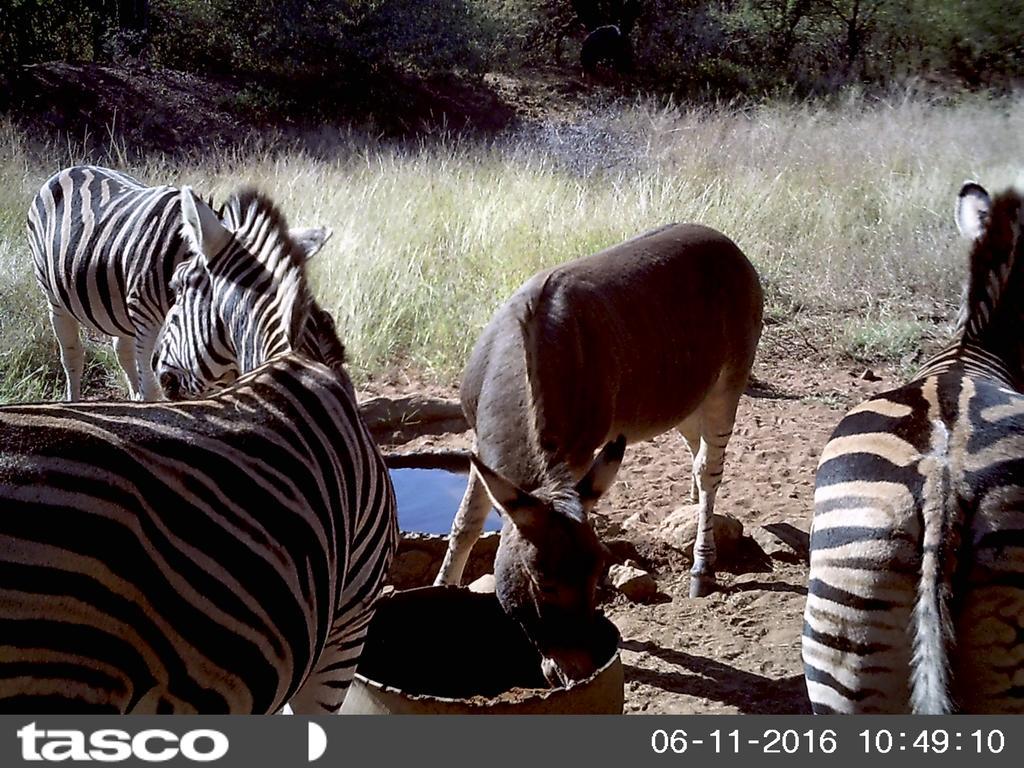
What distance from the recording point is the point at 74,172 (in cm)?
579

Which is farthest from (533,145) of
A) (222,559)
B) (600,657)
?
(222,559)

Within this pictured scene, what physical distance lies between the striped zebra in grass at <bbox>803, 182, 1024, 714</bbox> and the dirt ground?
1.35m

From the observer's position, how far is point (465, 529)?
3656mm

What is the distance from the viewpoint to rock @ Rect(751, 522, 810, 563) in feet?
14.5

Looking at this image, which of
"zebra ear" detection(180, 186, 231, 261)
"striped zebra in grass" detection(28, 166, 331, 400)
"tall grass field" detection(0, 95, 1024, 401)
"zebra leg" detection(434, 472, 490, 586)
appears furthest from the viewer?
"tall grass field" detection(0, 95, 1024, 401)

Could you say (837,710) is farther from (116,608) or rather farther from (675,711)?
(116,608)

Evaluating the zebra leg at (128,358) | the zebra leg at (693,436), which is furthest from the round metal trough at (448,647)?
the zebra leg at (128,358)

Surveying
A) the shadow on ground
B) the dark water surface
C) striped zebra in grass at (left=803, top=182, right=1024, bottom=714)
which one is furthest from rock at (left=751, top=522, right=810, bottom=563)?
striped zebra in grass at (left=803, top=182, right=1024, bottom=714)

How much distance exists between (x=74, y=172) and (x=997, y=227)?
5.17 meters

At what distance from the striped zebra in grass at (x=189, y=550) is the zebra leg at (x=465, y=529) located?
1.16 meters

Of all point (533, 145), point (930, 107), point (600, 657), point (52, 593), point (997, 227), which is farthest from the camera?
point (533, 145)

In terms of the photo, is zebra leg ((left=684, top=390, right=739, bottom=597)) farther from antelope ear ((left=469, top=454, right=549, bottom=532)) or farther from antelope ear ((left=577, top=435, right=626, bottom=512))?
antelope ear ((left=469, top=454, right=549, bottom=532))

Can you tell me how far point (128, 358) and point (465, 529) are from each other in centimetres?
305

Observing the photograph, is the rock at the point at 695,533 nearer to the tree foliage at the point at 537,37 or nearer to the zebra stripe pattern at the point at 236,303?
the zebra stripe pattern at the point at 236,303
